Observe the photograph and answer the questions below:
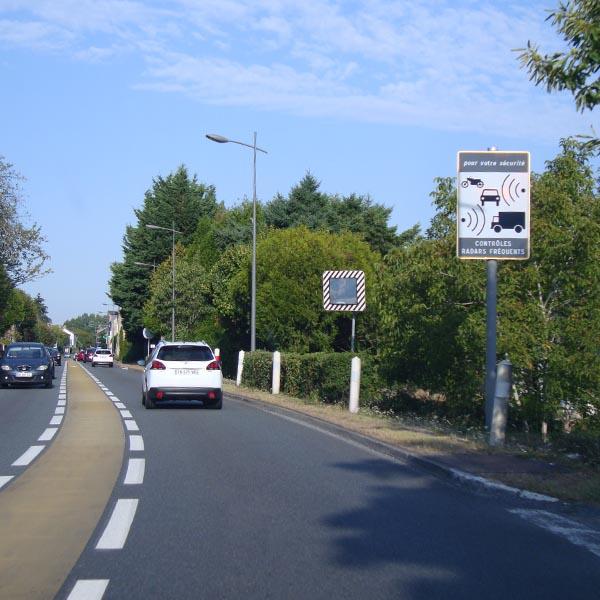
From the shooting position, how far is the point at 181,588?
228 inches

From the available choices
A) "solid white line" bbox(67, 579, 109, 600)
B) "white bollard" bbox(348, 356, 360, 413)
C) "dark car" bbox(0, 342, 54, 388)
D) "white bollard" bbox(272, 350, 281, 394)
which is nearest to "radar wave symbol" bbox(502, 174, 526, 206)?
"white bollard" bbox(348, 356, 360, 413)

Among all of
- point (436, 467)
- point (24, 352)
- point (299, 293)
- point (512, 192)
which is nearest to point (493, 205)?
point (512, 192)

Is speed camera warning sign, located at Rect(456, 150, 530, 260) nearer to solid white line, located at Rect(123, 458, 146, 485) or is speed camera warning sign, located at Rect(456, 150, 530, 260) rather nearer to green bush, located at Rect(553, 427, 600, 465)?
green bush, located at Rect(553, 427, 600, 465)

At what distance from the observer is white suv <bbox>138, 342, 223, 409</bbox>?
2156 cm

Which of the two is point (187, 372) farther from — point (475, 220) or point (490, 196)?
point (490, 196)

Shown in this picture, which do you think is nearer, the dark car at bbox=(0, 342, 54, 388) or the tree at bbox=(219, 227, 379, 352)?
the dark car at bbox=(0, 342, 54, 388)

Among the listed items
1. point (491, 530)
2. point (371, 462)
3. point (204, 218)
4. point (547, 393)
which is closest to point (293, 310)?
point (547, 393)

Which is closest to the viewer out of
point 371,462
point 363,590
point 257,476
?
point 363,590

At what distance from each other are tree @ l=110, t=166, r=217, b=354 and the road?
69.0 meters

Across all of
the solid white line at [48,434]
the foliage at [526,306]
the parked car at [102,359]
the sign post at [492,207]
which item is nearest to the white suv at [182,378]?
the foliage at [526,306]

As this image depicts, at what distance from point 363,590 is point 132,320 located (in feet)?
263

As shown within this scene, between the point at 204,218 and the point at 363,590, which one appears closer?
the point at 363,590

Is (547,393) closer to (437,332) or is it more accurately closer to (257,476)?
(437,332)

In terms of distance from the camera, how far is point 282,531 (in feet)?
24.8
